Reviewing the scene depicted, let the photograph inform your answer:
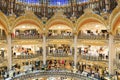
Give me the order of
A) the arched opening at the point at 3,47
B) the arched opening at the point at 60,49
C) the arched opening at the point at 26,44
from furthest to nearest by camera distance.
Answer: the arched opening at the point at 60,49 < the arched opening at the point at 26,44 < the arched opening at the point at 3,47

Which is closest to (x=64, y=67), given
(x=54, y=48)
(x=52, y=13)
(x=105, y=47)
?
(x=54, y=48)

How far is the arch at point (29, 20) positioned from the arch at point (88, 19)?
7.91 metres

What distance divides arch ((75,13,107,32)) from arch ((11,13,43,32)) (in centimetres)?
791

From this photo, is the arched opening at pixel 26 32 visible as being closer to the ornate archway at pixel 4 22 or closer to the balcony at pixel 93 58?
→ the ornate archway at pixel 4 22

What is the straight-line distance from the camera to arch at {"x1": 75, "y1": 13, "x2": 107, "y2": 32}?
34750 mm

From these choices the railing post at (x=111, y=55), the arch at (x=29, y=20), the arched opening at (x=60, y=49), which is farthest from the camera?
the arched opening at (x=60, y=49)

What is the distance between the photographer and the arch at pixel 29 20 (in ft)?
123

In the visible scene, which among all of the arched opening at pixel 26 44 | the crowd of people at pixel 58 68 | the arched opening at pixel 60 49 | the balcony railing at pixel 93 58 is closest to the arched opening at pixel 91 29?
the arched opening at pixel 60 49

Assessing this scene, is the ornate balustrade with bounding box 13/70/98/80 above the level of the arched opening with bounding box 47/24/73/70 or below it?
below

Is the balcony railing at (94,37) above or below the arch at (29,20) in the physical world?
below

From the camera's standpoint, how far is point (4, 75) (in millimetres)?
33531

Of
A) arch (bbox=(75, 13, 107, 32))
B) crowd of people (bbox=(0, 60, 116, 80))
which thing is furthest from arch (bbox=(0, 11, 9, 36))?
arch (bbox=(75, 13, 107, 32))

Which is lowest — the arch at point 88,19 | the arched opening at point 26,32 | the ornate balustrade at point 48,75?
the ornate balustrade at point 48,75

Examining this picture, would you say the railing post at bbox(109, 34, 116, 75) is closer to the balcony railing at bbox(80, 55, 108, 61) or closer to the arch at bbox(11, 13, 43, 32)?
the balcony railing at bbox(80, 55, 108, 61)
